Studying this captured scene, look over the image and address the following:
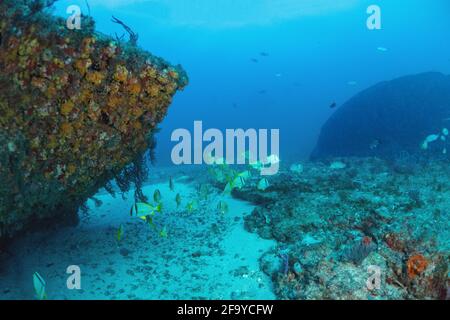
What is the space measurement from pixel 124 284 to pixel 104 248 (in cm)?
149

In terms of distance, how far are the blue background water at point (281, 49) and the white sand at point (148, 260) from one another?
22508 millimetres

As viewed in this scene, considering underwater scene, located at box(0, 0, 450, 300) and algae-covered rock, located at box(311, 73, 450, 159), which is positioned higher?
algae-covered rock, located at box(311, 73, 450, 159)

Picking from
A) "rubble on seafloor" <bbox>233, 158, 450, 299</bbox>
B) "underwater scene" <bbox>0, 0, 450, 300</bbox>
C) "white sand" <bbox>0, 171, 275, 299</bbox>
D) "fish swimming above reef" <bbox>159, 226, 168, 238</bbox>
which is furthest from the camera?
"fish swimming above reef" <bbox>159, 226, 168, 238</bbox>

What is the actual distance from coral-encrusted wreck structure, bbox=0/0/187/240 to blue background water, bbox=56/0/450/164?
23945mm

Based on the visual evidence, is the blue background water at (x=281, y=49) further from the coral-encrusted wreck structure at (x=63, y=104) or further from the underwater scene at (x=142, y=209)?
the coral-encrusted wreck structure at (x=63, y=104)

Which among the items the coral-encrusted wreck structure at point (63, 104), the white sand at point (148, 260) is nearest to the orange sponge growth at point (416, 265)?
the white sand at point (148, 260)

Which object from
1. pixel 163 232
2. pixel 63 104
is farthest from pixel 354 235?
pixel 63 104

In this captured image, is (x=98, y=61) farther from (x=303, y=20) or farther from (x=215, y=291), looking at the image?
(x=303, y=20)

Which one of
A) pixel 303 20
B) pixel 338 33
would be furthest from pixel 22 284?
pixel 338 33

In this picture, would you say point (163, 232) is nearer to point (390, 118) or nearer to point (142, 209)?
point (142, 209)

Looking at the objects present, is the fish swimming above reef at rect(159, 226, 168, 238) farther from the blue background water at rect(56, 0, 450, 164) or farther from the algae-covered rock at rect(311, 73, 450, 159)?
the blue background water at rect(56, 0, 450, 164)

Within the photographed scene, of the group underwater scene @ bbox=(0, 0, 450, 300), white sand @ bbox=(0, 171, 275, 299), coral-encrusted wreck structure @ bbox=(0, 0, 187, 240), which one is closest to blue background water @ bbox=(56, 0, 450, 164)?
underwater scene @ bbox=(0, 0, 450, 300)

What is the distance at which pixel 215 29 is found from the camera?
73.9m

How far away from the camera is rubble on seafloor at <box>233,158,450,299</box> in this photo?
16.1ft
